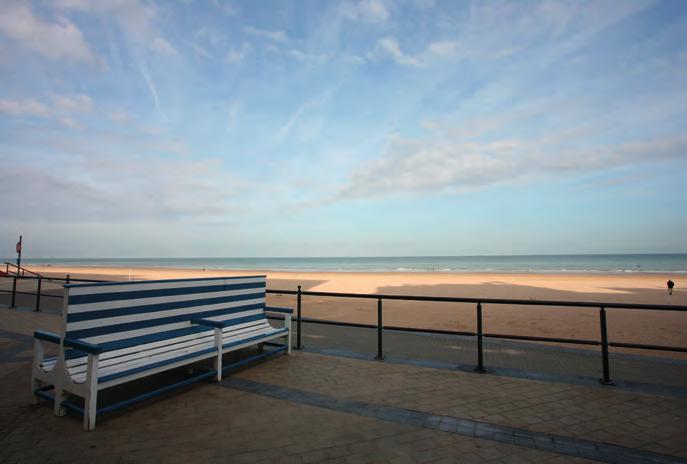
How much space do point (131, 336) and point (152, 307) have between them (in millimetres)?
387

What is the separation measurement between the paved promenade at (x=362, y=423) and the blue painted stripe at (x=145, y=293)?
3.51 ft

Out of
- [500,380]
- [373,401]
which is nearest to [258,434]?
[373,401]

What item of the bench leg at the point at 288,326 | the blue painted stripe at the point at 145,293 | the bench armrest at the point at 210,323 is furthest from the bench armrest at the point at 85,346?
the bench leg at the point at 288,326

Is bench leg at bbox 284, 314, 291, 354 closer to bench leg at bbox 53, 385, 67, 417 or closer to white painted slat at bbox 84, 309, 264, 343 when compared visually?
white painted slat at bbox 84, 309, 264, 343

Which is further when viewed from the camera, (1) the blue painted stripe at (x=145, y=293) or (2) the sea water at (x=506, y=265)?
(2) the sea water at (x=506, y=265)

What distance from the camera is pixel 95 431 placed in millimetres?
3357

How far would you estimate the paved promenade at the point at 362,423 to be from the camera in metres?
3.00

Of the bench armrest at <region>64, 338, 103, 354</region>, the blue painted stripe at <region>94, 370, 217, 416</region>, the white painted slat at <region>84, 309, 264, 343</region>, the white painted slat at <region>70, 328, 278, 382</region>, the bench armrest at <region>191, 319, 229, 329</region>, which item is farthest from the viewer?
the bench armrest at <region>191, 319, 229, 329</region>

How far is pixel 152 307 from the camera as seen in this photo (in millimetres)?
4336

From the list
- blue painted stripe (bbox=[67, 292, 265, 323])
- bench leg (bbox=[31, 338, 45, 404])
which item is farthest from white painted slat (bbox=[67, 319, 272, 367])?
bench leg (bbox=[31, 338, 45, 404])

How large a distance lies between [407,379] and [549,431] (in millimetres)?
1761

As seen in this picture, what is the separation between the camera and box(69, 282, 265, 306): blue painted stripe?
3.64 m

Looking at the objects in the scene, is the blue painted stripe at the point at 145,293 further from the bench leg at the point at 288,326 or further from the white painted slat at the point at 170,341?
the bench leg at the point at 288,326

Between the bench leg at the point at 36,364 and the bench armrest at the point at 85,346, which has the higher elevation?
the bench armrest at the point at 85,346
